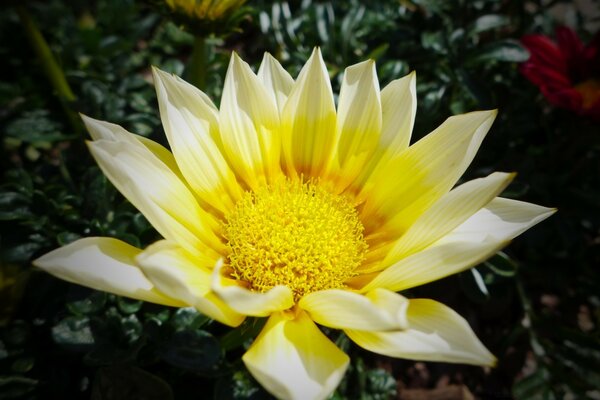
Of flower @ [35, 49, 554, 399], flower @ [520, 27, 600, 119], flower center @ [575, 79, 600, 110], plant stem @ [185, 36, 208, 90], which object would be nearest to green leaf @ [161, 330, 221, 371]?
flower @ [35, 49, 554, 399]

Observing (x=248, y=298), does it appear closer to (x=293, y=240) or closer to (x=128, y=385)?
(x=293, y=240)

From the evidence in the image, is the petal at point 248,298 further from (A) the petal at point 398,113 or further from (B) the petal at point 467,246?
(A) the petal at point 398,113

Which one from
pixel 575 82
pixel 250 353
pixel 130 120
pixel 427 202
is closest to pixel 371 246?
pixel 427 202

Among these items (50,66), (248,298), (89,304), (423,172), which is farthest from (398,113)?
(50,66)

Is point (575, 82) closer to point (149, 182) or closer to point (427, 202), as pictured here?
point (427, 202)

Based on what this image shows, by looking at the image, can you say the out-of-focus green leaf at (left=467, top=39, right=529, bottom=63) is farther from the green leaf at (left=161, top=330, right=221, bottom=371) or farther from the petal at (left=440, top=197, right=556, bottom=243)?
the green leaf at (left=161, top=330, right=221, bottom=371)

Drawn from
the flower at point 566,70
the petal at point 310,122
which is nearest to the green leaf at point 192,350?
the petal at point 310,122
